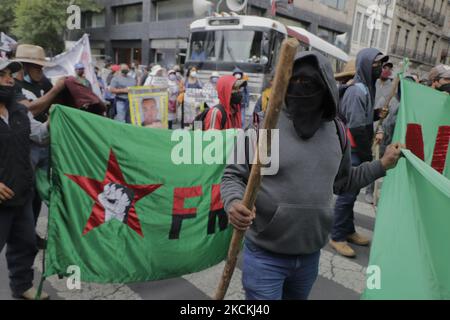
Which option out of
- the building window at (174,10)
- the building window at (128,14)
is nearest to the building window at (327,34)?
the building window at (174,10)

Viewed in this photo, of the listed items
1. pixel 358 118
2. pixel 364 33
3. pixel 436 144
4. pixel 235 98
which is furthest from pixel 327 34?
pixel 436 144

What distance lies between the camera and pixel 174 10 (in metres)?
25.3

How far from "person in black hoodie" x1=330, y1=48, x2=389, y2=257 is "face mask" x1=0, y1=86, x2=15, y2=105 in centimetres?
301

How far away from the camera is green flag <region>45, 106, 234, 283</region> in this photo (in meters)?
2.89

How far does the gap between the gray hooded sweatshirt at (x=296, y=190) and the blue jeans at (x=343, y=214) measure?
223 centimetres

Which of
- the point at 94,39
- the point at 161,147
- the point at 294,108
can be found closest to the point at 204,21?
the point at 161,147

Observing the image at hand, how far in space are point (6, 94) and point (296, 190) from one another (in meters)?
2.07

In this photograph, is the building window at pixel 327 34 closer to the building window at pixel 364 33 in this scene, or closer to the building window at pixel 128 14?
the building window at pixel 364 33

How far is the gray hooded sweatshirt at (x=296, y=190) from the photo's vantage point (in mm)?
1876

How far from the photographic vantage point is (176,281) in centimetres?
340

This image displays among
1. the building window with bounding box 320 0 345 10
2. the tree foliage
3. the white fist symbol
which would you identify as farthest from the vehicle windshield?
the tree foliage

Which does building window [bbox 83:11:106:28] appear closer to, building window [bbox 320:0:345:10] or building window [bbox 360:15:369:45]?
building window [bbox 320:0:345:10]

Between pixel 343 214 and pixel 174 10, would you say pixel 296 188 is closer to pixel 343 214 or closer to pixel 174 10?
pixel 343 214

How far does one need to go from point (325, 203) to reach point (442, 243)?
1.85ft
